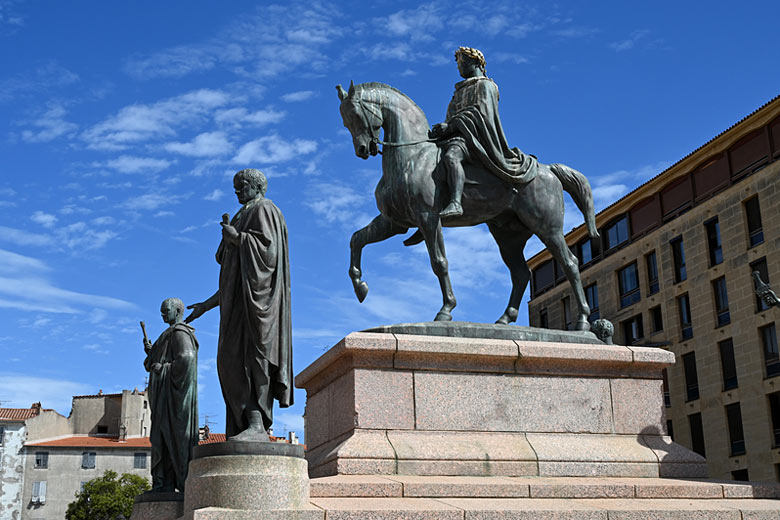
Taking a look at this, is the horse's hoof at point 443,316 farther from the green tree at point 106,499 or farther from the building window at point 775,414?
the green tree at point 106,499

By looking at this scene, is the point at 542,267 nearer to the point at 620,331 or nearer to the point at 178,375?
the point at 620,331

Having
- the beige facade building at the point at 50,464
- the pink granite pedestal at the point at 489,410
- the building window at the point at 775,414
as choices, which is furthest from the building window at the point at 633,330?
the beige facade building at the point at 50,464

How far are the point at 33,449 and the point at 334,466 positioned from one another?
6835cm

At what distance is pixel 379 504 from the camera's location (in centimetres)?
772

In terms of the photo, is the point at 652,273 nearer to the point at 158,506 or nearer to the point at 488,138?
the point at 488,138

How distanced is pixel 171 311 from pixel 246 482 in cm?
432

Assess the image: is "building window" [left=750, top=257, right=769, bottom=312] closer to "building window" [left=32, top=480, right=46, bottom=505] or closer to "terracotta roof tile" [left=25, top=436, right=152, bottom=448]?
"terracotta roof tile" [left=25, top=436, right=152, bottom=448]

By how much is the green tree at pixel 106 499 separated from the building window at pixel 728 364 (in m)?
33.8

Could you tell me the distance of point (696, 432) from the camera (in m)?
42.1

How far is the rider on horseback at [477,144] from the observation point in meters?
10.7

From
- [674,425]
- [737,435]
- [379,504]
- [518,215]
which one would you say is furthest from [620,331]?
[379,504]

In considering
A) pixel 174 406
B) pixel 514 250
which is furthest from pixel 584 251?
A: pixel 174 406

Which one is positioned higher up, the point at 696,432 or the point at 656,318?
the point at 656,318

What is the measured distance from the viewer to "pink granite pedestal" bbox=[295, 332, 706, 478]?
906cm
